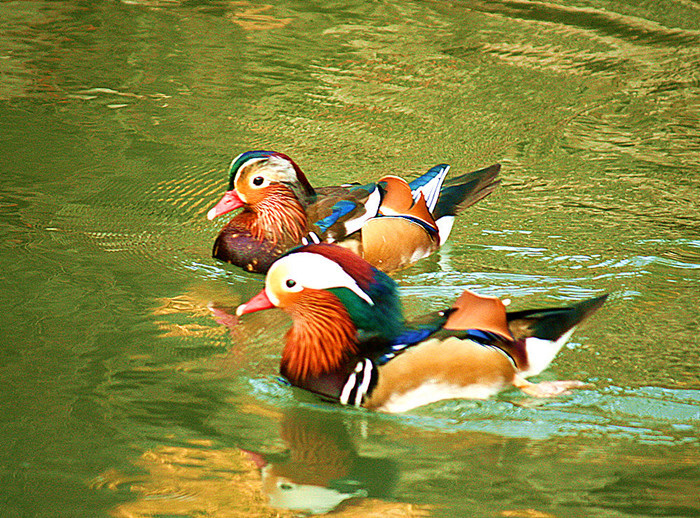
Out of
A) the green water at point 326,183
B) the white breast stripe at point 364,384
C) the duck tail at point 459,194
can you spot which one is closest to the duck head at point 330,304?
the white breast stripe at point 364,384

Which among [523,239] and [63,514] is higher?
[523,239]

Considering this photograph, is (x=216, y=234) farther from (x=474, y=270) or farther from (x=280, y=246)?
(x=474, y=270)

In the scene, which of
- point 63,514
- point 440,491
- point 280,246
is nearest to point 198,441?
point 63,514

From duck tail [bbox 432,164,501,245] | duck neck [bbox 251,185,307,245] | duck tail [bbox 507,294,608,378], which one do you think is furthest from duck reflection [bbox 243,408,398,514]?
duck tail [bbox 432,164,501,245]

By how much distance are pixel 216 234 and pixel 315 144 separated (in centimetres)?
148

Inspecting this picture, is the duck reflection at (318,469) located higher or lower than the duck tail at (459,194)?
lower

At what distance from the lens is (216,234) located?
18.8ft

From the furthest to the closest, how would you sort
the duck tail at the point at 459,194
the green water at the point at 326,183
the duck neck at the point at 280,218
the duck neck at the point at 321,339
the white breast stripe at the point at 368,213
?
the duck tail at the point at 459,194, the duck neck at the point at 280,218, the white breast stripe at the point at 368,213, the duck neck at the point at 321,339, the green water at the point at 326,183

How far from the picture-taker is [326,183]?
6.34m

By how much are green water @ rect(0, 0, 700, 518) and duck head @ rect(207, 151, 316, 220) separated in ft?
1.49

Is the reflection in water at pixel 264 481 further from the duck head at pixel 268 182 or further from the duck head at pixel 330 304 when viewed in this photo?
the duck head at pixel 268 182

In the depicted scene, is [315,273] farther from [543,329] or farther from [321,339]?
[543,329]

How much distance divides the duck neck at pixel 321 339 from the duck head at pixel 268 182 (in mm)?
1570

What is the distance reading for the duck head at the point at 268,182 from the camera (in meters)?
5.27
